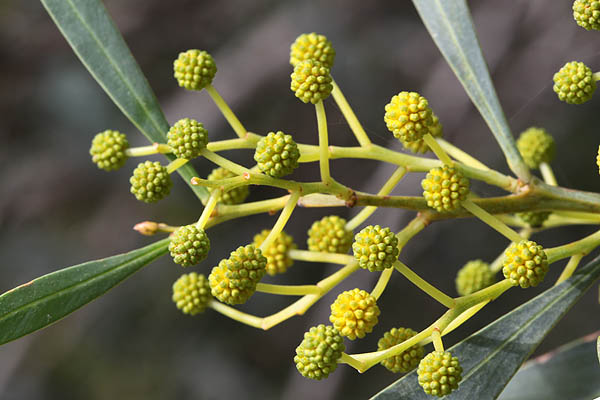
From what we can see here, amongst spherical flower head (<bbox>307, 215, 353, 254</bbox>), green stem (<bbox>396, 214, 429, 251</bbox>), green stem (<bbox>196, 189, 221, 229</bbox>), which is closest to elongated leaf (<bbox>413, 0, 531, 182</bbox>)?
green stem (<bbox>396, 214, 429, 251</bbox>)

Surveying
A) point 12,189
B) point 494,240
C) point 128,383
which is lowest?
point 494,240

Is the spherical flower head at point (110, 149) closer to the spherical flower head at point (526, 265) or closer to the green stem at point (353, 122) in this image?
the green stem at point (353, 122)

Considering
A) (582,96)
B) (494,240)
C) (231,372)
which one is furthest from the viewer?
(231,372)

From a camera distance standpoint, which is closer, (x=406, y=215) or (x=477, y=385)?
(x=477, y=385)

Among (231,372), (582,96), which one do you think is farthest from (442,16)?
(231,372)

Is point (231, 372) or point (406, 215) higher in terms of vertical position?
point (406, 215)

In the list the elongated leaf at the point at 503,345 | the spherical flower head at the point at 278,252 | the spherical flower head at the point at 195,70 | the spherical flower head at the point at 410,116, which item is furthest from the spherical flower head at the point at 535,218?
the spherical flower head at the point at 195,70

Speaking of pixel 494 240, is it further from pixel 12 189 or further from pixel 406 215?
pixel 12 189
